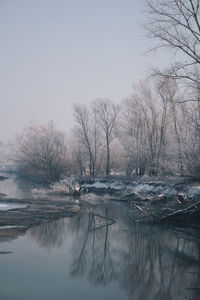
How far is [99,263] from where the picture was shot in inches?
452

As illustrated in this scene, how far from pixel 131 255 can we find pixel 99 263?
166 cm

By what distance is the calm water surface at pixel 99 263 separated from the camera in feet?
28.8

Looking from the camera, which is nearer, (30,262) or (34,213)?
(30,262)

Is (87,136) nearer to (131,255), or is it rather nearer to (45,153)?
(45,153)

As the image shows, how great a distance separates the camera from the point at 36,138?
48812 mm

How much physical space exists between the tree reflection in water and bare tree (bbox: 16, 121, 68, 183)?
963 inches

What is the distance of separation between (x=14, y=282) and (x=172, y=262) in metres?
5.69

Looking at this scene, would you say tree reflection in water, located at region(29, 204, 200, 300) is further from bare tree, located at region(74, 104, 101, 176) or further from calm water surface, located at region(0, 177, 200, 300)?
bare tree, located at region(74, 104, 101, 176)

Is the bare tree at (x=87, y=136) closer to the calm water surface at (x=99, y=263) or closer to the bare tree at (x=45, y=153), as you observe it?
the bare tree at (x=45, y=153)

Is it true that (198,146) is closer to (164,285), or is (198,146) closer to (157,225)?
(157,225)

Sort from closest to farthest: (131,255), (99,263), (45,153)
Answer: (99,263)
(131,255)
(45,153)

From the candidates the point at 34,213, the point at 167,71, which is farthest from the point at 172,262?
the point at 34,213

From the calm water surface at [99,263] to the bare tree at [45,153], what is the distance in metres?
25.6

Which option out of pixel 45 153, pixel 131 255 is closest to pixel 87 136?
pixel 45 153
